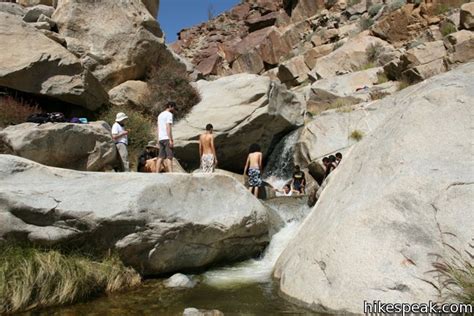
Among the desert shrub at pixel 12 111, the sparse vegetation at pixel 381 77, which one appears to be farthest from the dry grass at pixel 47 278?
the sparse vegetation at pixel 381 77

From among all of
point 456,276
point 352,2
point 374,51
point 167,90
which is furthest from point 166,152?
point 352,2

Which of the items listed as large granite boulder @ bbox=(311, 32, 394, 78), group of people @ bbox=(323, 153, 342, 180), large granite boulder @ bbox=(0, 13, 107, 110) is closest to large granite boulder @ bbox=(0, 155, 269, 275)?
group of people @ bbox=(323, 153, 342, 180)

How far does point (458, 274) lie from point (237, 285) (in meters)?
3.86

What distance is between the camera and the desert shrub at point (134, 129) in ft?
53.5

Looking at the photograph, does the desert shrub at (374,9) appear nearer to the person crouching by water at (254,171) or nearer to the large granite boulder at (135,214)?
the person crouching by water at (254,171)

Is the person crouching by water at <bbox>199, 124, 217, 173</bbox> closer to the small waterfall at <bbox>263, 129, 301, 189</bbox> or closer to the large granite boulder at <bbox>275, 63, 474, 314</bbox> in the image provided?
the small waterfall at <bbox>263, 129, 301, 189</bbox>

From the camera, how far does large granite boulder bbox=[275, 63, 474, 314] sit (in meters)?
5.75

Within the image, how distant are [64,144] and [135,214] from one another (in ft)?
17.8

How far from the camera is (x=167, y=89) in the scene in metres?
18.5

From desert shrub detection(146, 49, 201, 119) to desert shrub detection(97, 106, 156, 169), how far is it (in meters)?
1.14

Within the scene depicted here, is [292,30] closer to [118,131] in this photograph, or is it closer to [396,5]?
[396,5]

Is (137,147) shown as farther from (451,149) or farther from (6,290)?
(451,149)

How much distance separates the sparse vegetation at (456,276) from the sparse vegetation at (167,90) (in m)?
13.6

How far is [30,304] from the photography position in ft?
21.9
